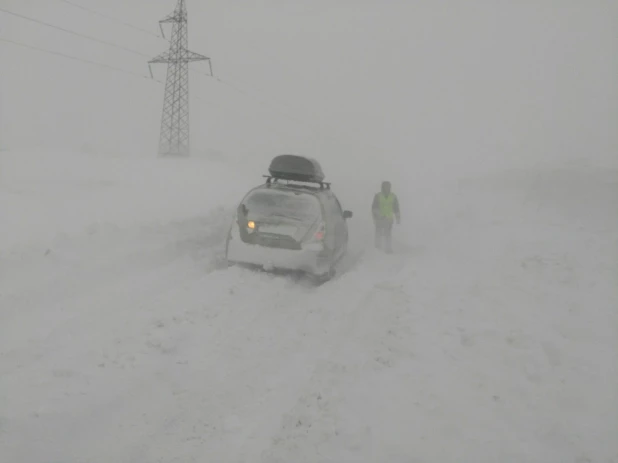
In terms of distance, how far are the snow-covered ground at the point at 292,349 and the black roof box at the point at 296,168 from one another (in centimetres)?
216

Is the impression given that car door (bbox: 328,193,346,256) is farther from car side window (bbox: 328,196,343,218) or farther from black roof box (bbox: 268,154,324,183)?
black roof box (bbox: 268,154,324,183)

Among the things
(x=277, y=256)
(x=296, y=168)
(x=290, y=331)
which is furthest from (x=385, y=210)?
(x=290, y=331)

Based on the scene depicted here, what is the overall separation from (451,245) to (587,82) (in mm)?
61594

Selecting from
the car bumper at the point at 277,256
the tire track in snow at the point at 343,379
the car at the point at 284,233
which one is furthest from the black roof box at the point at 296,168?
the tire track in snow at the point at 343,379

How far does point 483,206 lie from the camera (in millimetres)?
15797

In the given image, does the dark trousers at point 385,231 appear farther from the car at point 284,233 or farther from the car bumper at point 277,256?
the car bumper at point 277,256

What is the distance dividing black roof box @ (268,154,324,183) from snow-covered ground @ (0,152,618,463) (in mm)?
2157

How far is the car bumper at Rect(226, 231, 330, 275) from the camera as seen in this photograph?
290 inches

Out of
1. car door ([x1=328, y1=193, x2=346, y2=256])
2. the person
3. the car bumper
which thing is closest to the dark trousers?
the person

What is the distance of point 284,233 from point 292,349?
270cm

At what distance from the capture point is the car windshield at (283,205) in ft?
25.2

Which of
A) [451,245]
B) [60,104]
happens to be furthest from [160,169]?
[60,104]

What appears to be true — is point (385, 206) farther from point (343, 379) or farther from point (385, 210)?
point (343, 379)

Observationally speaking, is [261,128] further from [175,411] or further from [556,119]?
[175,411]
